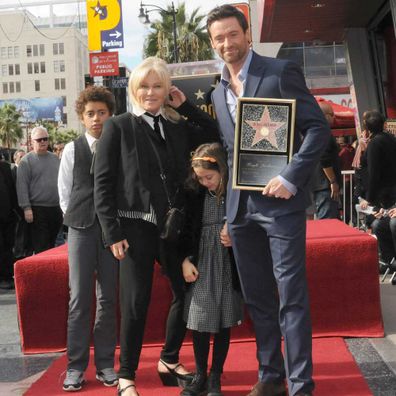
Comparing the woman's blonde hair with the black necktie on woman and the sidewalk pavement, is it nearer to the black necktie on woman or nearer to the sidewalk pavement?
the black necktie on woman

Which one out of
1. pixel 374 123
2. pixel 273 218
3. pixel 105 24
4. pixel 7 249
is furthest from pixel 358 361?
pixel 105 24

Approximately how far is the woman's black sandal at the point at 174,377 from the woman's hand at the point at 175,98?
5.30 feet

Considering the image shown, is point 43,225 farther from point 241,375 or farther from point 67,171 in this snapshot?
point 241,375

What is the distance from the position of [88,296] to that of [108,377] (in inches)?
21.1

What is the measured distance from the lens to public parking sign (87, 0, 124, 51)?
22516mm

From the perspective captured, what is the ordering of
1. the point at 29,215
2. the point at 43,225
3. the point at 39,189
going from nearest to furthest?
the point at 29,215
the point at 39,189
the point at 43,225

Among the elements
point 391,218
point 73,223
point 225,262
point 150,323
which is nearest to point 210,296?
point 225,262

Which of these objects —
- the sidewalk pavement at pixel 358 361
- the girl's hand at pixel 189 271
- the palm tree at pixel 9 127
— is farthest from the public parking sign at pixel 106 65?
the palm tree at pixel 9 127

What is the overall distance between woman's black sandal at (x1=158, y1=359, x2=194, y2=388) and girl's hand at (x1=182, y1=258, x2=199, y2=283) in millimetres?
673

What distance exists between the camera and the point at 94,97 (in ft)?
14.3

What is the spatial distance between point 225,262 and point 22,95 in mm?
155908

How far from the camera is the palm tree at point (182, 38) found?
3812cm

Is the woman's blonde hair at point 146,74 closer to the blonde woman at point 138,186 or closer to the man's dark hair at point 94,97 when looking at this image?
the blonde woman at point 138,186

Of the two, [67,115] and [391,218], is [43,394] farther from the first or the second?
[67,115]
